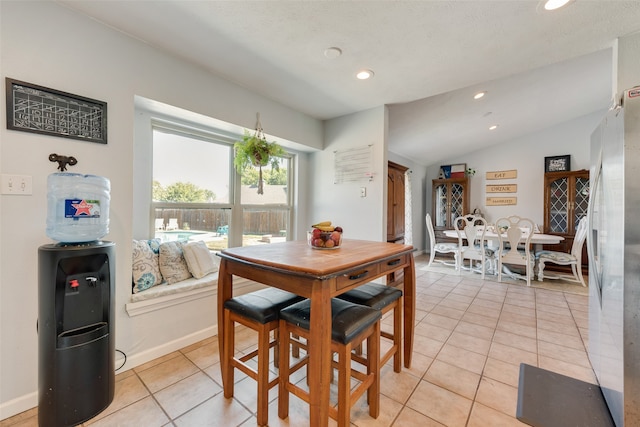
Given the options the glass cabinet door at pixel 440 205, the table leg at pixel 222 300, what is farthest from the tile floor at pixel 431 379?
the glass cabinet door at pixel 440 205

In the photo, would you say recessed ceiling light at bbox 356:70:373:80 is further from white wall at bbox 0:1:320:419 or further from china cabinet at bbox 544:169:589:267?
china cabinet at bbox 544:169:589:267

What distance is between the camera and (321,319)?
112 centimetres

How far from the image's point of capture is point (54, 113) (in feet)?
5.09

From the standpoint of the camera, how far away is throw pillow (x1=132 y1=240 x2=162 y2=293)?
79.4 inches

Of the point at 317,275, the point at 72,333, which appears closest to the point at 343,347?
the point at 317,275

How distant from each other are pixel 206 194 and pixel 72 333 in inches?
64.0

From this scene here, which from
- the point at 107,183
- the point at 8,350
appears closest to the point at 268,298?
the point at 107,183

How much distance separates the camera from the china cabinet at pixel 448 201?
6047 millimetres

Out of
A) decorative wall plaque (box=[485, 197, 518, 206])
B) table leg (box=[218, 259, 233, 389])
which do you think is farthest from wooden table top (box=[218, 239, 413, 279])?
decorative wall plaque (box=[485, 197, 518, 206])

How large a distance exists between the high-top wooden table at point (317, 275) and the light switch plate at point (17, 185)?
116 centimetres

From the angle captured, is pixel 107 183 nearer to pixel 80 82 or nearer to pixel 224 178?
pixel 80 82

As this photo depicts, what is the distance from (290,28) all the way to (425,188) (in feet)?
19.3

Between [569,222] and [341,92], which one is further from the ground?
[341,92]

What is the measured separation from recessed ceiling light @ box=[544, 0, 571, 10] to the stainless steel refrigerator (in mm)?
733
